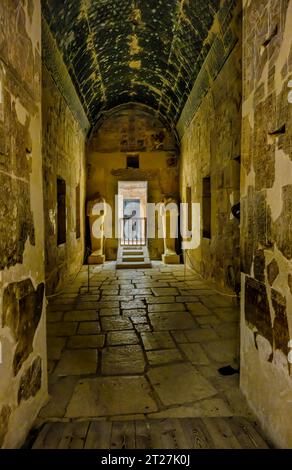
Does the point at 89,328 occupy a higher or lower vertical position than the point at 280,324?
lower

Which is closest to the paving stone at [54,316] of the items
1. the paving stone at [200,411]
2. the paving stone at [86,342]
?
the paving stone at [86,342]

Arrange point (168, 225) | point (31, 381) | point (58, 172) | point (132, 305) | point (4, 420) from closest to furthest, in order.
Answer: point (4, 420)
point (31, 381)
point (132, 305)
point (58, 172)
point (168, 225)

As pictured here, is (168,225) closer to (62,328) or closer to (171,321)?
(171,321)

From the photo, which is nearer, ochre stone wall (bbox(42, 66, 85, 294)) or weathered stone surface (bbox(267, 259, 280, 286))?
weathered stone surface (bbox(267, 259, 280, 286))

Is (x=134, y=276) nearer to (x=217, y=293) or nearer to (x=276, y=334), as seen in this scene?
(x=217, y=293)

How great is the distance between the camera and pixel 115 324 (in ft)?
12.9

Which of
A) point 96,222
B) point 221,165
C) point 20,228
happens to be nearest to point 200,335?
point 20,228

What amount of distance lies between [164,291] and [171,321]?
64.1 inches

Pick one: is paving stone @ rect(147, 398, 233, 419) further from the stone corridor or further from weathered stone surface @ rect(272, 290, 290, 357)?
weathered stone surface @ rect(272, 290, 290, 357)

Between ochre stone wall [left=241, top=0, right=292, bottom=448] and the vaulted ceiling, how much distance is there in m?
3.18

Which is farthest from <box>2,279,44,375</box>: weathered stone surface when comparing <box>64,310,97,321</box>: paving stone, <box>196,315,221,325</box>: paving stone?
<box>196,315,221,325</box>: paving stone

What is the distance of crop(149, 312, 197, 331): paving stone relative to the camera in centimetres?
381

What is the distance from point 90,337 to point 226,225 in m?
3.04

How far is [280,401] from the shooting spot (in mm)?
1697
